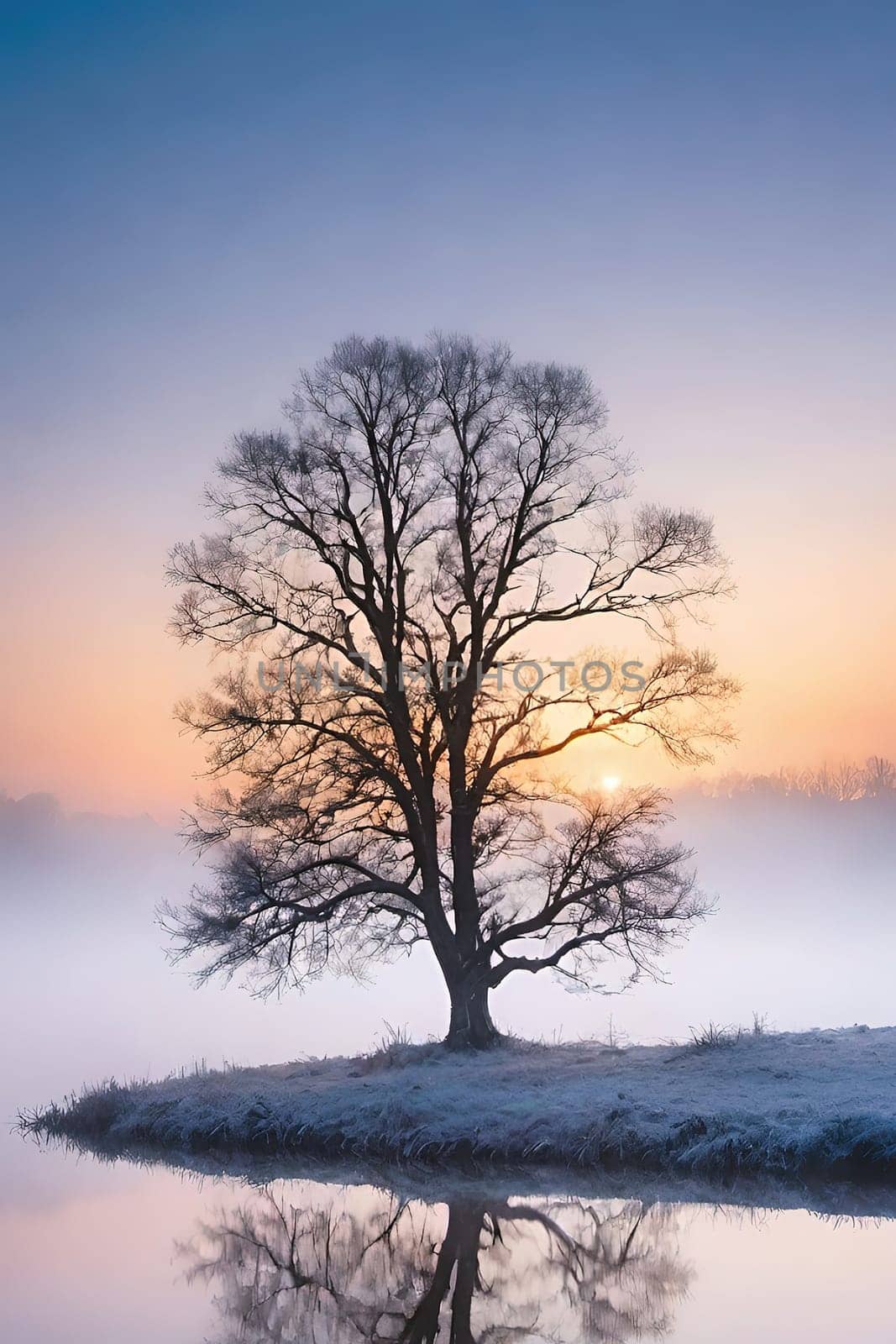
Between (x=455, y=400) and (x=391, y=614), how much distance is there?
368 cm

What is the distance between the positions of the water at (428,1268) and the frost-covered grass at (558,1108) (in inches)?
52.5

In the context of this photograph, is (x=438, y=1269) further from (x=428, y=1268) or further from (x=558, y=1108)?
(x=558, y=1108)

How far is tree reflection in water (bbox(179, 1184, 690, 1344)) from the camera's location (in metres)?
8.97

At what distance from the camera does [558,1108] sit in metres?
15.0

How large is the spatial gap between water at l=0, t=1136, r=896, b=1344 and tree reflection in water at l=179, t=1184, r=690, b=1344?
2 centimetres

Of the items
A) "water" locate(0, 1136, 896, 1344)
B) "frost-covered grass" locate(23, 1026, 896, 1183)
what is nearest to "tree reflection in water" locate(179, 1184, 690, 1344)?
"water" locate(0, 1136, 896, 1344)

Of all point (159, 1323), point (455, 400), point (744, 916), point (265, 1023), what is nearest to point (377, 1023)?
point (265, 1023)

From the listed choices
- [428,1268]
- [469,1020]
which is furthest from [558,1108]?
[469,1020]

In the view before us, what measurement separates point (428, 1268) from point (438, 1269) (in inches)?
3.8

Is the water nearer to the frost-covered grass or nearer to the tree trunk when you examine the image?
the frost-covered grass

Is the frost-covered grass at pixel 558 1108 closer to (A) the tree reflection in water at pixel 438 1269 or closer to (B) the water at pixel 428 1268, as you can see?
(B) the water at pixel 428 1268

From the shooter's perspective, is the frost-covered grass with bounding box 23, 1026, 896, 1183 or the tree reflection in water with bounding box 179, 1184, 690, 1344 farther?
the frost-covered grass with bounding box 23, 1026, 896, 1183

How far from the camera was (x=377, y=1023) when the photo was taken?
34.8 m

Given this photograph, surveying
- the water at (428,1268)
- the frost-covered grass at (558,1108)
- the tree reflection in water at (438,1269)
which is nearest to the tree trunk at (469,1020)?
the frost-covered grass at (558,1108)
